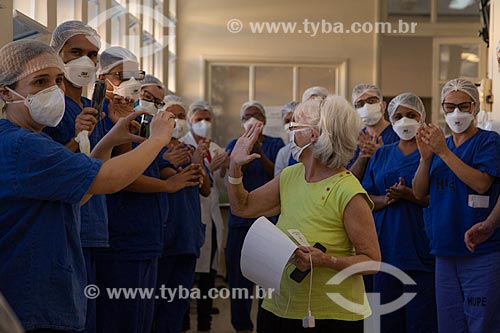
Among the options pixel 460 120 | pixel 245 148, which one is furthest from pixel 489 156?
pixel 245 148

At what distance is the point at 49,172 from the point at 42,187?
4 centimetres

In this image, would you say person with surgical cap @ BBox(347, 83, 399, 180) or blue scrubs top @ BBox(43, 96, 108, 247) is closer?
blue scrubs top @ BBox(43, 96, 108, 247)

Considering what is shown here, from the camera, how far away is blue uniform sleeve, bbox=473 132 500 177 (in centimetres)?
347

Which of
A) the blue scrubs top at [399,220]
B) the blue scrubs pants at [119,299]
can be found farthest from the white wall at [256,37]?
the blue scrubs pants at [119,299]

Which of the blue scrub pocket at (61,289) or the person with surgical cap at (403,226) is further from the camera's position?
the person with surgical cap at (403,226)

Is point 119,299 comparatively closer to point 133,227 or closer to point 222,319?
point 133,227

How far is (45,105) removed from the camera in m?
2.22

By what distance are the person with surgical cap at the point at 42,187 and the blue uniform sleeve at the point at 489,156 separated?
171 centimetres

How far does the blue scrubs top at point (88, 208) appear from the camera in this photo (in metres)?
2.70

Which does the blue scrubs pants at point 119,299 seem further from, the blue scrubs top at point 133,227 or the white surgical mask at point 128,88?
the white surgical mask at point 128,88

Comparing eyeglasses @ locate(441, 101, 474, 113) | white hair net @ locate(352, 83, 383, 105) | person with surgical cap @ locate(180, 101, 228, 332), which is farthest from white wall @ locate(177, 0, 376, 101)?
eyeglasses @ locate(441, 101, 474, 113)

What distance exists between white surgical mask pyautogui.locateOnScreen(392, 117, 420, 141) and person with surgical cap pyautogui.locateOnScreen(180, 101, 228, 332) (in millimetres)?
1671

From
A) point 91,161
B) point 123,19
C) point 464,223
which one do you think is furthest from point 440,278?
point 123,19

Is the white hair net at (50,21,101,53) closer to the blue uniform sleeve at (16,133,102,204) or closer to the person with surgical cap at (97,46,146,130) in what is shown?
the person with surgical cap at (97,46,146,130)
